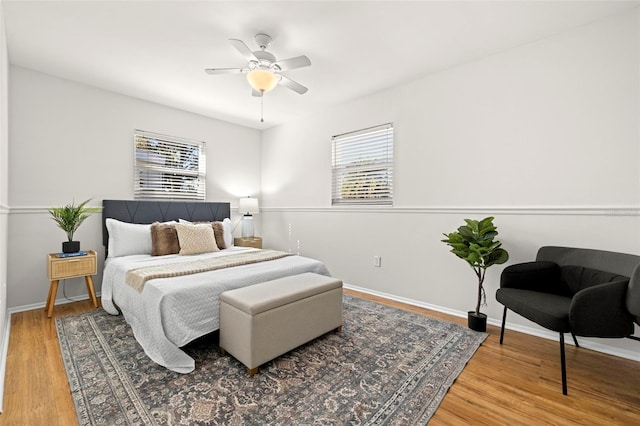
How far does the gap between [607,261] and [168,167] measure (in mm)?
4915

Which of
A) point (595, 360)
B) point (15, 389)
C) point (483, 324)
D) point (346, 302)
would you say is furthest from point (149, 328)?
point (595, 360)

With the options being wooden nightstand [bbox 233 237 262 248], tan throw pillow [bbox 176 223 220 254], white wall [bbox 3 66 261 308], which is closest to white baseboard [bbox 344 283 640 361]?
wooden nightstand [bbox 233 237 262 248]

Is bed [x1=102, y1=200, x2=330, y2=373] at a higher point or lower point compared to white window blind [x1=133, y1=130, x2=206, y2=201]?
lower

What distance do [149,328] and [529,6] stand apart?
3703mm

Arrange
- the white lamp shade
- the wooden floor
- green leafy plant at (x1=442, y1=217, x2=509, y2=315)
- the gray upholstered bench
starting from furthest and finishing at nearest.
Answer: the white lamp shade
green leafy plant at (x1=442, y1=217, x2=509, y2=315)
the gray upholstered bench
the wooden floor

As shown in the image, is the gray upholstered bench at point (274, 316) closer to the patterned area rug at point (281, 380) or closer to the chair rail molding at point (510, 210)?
the patterned area rug at point (281, 380)

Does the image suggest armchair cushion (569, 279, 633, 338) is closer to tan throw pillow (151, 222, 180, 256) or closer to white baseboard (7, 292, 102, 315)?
tan throw pillow (151, 222, 180, 256)

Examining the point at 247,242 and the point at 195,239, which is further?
the point at 247,242

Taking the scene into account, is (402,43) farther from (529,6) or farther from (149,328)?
(149,328)

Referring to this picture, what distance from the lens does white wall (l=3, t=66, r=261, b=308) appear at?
2961 millimetres

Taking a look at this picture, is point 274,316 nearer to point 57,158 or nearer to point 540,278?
point 540,278

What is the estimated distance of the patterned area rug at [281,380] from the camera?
1.50 metres

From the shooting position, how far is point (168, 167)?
4086 millimetres

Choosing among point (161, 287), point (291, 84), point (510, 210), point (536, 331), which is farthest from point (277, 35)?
point (536, 331)
